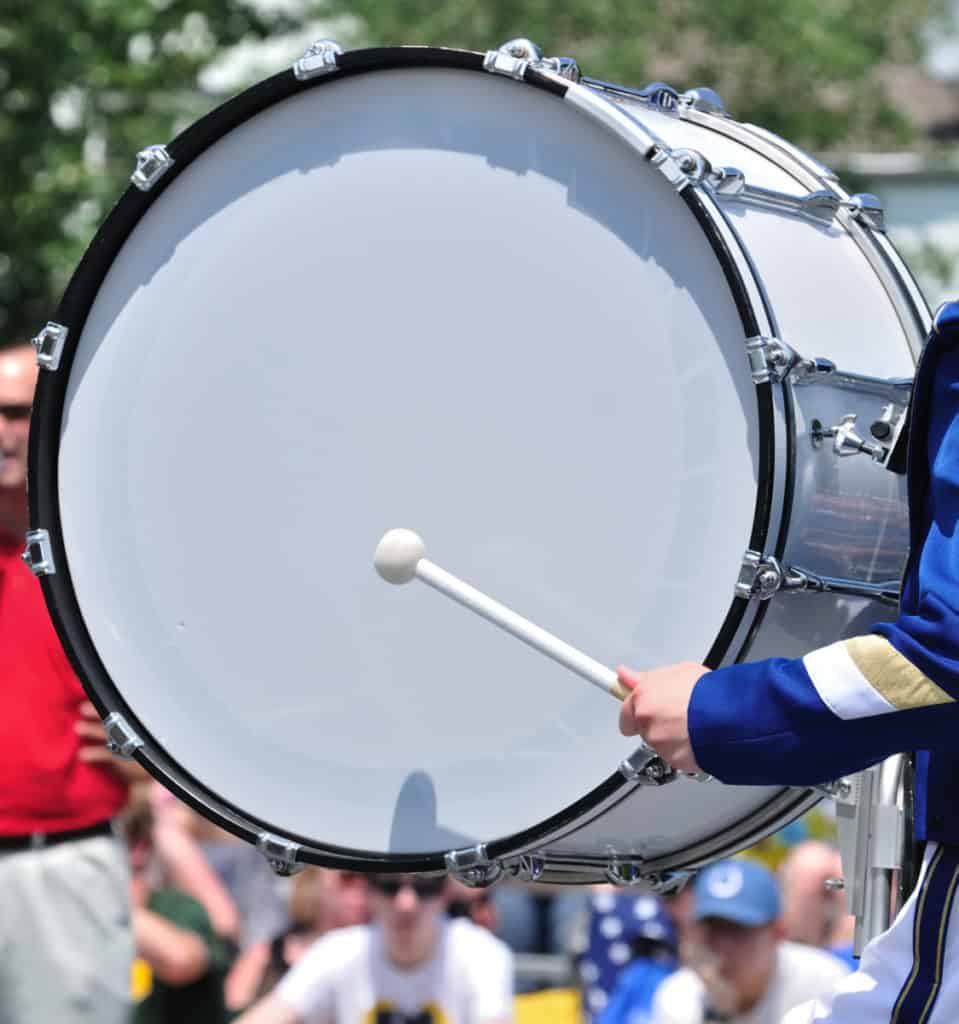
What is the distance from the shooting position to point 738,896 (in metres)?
4.85

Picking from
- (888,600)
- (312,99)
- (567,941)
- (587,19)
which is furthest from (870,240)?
(587,19)

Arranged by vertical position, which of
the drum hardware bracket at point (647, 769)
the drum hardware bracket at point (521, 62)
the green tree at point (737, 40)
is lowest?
the drum hardware bracket at point (647, 769)

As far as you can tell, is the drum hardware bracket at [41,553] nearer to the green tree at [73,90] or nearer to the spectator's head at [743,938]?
the spectator's head at [743,938]

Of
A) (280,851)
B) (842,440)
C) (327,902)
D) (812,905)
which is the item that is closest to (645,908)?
(812,905)

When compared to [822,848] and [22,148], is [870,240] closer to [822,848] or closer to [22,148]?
[822,848]

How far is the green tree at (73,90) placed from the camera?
9.74 meters

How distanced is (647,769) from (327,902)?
11.6 feet

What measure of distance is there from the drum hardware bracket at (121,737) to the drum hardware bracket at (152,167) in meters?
0.76

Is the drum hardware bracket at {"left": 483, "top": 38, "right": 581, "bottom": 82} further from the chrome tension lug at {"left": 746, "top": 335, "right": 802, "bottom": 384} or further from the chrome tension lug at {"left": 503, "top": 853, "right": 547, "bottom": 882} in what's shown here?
the chrome tension lug at {"left": 503, "top": 853, "right": 547, "bottom": 882}

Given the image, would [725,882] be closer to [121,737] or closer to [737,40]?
[121,737]

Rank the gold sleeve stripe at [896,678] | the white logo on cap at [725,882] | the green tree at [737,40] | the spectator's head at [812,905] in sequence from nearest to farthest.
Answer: the gold sleeve stripe at [896,678] < the white logo on cap at [725,882] < the spectator's head at [812,905] < the green tree at [737,40]

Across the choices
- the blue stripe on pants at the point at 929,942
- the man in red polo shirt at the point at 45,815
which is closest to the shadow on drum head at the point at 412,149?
the blue stripe on pants at the point at 929,942

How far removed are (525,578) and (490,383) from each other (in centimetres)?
26

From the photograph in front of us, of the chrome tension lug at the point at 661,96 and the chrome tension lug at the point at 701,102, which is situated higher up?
the chrome tension lug at the point at 701,102
